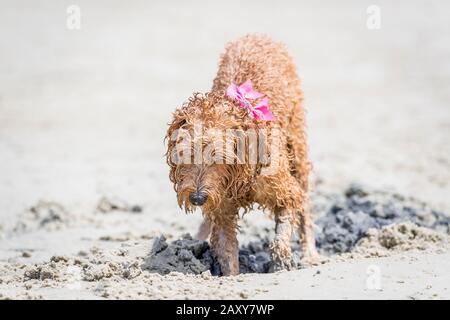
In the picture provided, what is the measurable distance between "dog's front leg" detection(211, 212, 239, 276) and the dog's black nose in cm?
101

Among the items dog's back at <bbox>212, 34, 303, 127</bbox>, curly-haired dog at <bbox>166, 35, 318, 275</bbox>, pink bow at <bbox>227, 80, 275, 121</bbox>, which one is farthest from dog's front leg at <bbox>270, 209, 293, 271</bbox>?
pink bow at <bbox>227, 80, 275, 121</bbox>

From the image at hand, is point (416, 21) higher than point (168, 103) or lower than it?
higher

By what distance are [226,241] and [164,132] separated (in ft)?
27.0

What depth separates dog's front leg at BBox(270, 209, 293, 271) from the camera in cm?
795

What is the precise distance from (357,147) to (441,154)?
55.1 inches

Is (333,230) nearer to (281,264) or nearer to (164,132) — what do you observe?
(281,264)

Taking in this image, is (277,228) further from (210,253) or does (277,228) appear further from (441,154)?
(441,154)

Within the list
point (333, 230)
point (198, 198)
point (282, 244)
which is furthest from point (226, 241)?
point (333, 230)

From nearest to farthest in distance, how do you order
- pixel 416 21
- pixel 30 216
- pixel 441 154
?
pixel 30 216 < pixel 441 154 < pixel 416 21

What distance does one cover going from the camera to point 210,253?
27.3ft

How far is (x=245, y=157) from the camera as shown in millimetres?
7297

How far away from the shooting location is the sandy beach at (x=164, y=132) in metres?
7.46
